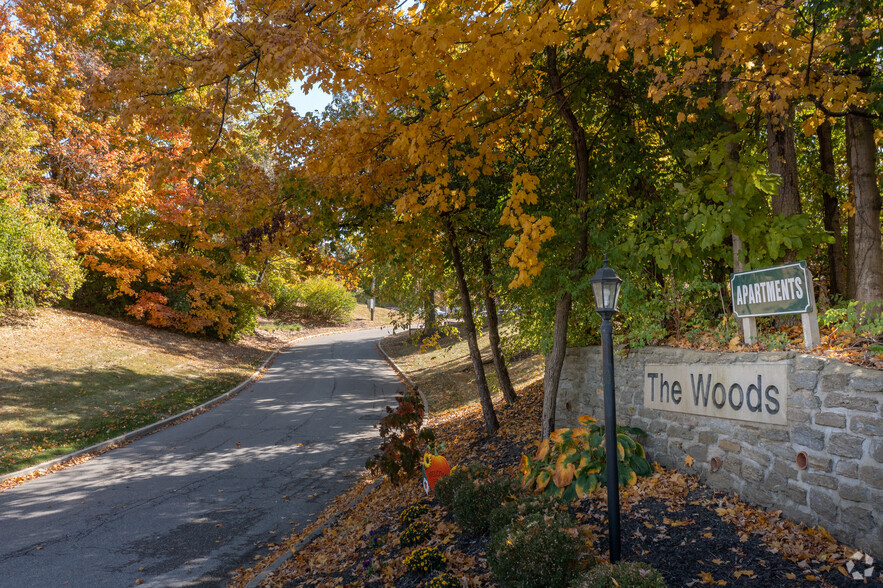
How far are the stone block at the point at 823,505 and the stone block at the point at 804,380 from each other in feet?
2.51

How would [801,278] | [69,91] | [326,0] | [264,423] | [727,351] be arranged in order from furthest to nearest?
[69,91] < [264,423] < [326,0] < [727,351] < [801,278]

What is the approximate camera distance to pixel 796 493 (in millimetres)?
4133

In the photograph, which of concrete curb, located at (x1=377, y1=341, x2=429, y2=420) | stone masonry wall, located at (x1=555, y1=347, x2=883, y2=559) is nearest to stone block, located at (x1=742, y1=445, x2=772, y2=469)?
stone masonry wall, located at (x1=555, y1=347, x2=883, y2=559)

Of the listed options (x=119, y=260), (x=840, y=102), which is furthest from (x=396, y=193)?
(x=119, y=260)

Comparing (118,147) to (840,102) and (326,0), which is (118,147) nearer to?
(326,0)

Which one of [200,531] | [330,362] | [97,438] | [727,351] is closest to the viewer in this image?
[727,351]

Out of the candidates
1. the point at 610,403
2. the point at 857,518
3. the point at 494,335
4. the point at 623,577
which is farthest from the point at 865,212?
the point at 494,335

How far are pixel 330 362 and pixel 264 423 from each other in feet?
32.7

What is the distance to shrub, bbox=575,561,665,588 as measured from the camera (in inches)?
120

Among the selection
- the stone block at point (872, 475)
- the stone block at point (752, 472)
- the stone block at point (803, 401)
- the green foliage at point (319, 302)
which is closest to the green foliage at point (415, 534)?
the stone block at point (752, 472)

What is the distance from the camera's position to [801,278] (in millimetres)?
4438

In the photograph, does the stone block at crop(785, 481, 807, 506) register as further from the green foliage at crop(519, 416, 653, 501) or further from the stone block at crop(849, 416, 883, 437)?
the green foliage at crop(519, 416, 653, 501)

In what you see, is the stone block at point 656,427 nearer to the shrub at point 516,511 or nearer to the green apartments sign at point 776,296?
the green apartments sign at point 776,296

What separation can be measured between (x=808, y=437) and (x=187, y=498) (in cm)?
746
